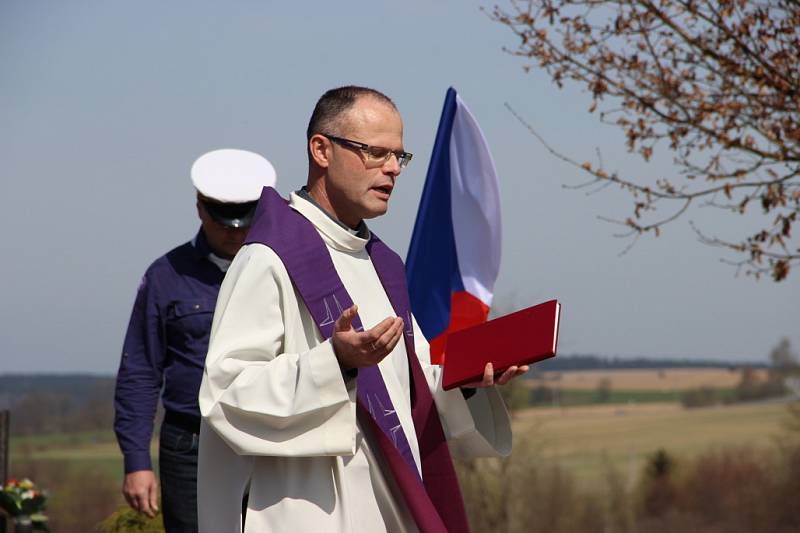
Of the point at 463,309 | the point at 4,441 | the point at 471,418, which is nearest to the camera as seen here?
the point at 471,418

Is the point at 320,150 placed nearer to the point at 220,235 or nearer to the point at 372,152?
the point at 372,152

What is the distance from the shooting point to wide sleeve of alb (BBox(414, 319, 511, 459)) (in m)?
4.08

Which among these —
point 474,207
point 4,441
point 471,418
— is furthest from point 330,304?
point 4,441

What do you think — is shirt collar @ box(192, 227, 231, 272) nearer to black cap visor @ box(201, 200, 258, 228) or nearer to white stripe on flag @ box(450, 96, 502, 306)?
black cap visor @ box(201, 200, 258, 228)

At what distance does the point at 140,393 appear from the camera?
548 centimetres

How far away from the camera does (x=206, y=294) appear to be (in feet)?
17.8

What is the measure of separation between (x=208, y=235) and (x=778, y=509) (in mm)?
39892

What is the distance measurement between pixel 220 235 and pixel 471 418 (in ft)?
5.83

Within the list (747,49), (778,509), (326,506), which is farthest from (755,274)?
(778,509)

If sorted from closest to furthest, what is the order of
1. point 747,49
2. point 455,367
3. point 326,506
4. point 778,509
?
point 326,506 → point 455,367 → point 747,49 → point 778,509

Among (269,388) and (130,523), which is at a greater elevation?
(269,388)

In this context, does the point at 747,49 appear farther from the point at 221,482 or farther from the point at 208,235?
the point at 221,482

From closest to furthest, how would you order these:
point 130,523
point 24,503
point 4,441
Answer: point 130,523 < point 24,503 < point 4,441

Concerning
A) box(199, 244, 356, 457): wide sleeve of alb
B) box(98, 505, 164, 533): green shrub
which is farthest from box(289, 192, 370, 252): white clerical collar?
box(98, 505, 164, 533): green shrub
